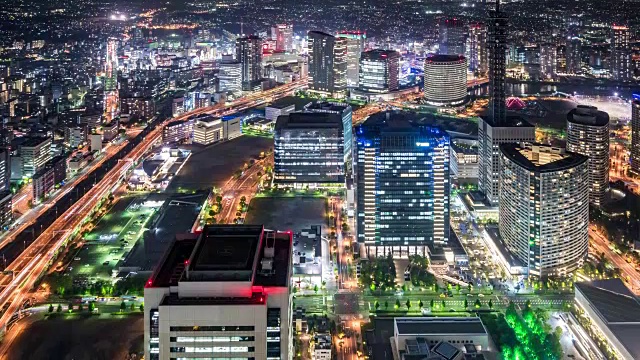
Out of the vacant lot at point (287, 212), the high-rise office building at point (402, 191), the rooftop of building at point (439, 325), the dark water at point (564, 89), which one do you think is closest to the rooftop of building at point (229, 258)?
the rooftop of building at point (439, 325)

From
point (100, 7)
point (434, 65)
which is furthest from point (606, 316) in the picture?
point (100, 7)

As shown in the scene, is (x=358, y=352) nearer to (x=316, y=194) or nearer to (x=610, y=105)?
(x=316, y=194)

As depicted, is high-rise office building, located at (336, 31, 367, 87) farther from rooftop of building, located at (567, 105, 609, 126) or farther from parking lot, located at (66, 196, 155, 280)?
parking lot, located at (66, 196, 155, 280)

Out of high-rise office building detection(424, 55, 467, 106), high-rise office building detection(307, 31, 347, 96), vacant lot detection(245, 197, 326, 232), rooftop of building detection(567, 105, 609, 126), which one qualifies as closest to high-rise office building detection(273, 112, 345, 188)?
vacant lot detection(245, 197, 326, 232)

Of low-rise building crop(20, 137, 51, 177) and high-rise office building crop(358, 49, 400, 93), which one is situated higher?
high-rise office building crop(358, 49, 400, 93)

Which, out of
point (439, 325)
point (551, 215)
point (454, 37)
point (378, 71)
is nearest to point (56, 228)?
point (439, 325)

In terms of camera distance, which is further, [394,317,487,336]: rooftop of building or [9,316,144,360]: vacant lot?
[394,317,487,336]: rooftop of building
